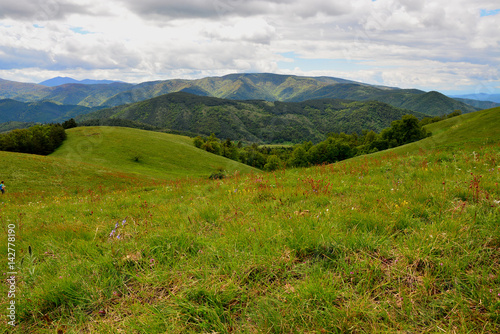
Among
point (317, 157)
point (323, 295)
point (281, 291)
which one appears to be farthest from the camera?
point (317, 157)

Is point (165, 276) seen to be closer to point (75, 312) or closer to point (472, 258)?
point (75, 312)

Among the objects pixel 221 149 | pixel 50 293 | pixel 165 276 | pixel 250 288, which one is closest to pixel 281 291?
pixel 250 288

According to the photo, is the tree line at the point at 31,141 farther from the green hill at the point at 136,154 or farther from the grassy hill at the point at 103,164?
the grassy hill at the point at 103,164

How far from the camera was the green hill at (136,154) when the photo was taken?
68000 mm

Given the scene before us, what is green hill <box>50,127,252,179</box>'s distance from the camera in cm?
6800

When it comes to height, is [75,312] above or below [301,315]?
below

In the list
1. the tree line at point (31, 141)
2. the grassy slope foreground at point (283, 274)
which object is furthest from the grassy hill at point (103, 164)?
the grassy slope foreground at point (283, 274)

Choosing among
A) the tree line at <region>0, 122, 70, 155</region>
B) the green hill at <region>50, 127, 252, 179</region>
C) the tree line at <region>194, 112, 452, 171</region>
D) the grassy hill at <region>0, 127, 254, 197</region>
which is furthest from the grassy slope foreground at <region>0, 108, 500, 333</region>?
the tree line at <region>0, 122, 70, 155</region>

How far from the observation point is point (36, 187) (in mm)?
34812

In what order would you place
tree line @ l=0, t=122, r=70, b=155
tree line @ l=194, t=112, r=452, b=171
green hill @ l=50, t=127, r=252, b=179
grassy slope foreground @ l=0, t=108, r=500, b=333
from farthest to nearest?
tree line @ l=0, t=122, r=70, b=155
tree line @ l=194, t=112, r=452, b=171
green hill @ l=50, t=127, r=252, b=179
grassy slope foreground @ l=0, t=108, r=500, b=333

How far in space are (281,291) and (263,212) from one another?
2417 mm

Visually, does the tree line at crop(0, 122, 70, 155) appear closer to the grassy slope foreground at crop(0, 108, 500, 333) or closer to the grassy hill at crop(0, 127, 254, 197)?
the grassy hill at crop(0, 127, 254, 197)

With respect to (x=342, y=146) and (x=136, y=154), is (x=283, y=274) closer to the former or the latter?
(x=136, y=154)

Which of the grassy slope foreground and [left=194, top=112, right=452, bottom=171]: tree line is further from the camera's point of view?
[left=194, top=112, right=452, bottom=171]: tree line
